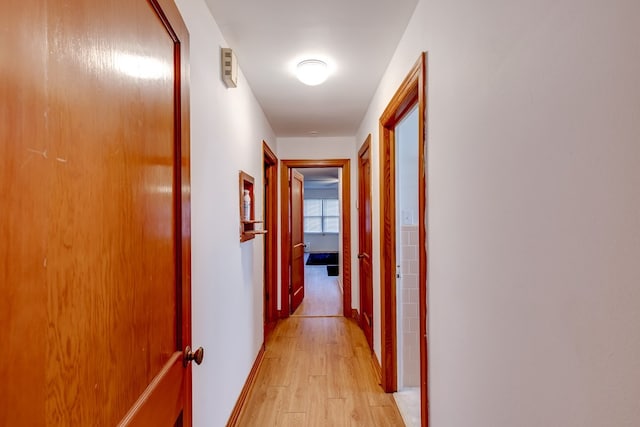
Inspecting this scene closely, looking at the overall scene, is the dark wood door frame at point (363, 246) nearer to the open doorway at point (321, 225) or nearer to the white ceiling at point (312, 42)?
the white ceiling at point (312, 42)

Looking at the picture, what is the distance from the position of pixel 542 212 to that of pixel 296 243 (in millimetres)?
4035

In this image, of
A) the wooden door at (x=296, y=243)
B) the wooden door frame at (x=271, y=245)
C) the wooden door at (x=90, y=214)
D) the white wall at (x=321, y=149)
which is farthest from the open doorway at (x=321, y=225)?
the wooden door at (x=90, y=214)

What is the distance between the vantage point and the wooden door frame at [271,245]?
3.73 meters

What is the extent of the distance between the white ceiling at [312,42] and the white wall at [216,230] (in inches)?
6.1

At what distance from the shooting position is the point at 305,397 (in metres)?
2.36

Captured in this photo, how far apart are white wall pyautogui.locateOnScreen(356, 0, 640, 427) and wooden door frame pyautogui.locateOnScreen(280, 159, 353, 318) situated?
2.91m

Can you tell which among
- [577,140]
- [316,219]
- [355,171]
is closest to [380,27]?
[577,140]

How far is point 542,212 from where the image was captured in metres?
0.69

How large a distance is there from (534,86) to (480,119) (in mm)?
249

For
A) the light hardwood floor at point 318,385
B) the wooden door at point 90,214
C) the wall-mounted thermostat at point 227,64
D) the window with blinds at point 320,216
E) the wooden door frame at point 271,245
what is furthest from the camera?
the window with blinds at point 320,216

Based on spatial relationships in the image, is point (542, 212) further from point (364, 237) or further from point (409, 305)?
point (364, 237)

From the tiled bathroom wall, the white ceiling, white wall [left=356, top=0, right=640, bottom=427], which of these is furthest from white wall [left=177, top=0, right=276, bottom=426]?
the tiled bathroom wall

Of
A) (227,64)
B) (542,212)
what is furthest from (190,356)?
(227,64)

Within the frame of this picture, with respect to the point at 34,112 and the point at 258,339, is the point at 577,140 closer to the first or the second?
the point at 34,112
